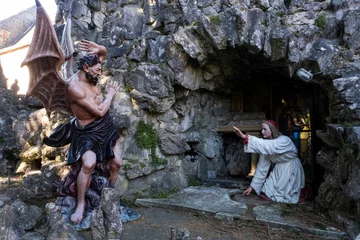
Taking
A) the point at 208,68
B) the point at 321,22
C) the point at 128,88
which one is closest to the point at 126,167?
the point at 128,88

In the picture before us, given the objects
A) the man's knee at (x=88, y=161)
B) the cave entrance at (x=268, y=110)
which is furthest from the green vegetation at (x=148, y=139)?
the cave entrance at (x=268, y=110)

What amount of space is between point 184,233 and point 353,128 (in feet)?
7.23

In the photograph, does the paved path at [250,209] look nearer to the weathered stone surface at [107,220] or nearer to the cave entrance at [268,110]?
the cave entrance at [268,110]

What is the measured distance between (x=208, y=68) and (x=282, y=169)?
2.02 m

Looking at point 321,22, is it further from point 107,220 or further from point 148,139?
point 107,220

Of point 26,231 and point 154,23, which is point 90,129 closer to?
point 26,231

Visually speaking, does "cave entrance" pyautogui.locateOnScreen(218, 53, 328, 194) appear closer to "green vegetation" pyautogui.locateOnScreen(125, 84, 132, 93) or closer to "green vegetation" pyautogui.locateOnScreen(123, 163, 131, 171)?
"green vegetation" pyautogui.locateOnScreen(125, 84, 132, 93)

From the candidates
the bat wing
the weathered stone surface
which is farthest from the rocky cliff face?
the weathered stone surface

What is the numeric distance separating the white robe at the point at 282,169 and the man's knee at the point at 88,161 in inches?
92.9

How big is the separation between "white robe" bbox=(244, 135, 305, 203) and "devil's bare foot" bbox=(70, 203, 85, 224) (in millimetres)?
2521

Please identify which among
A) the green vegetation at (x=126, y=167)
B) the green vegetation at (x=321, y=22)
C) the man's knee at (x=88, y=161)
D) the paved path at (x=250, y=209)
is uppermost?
the green vegetation at (x=321, y=22)

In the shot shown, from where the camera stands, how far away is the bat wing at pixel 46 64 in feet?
9.89

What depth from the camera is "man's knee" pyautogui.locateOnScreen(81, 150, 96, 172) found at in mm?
3043

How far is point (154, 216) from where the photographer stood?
3570mm
